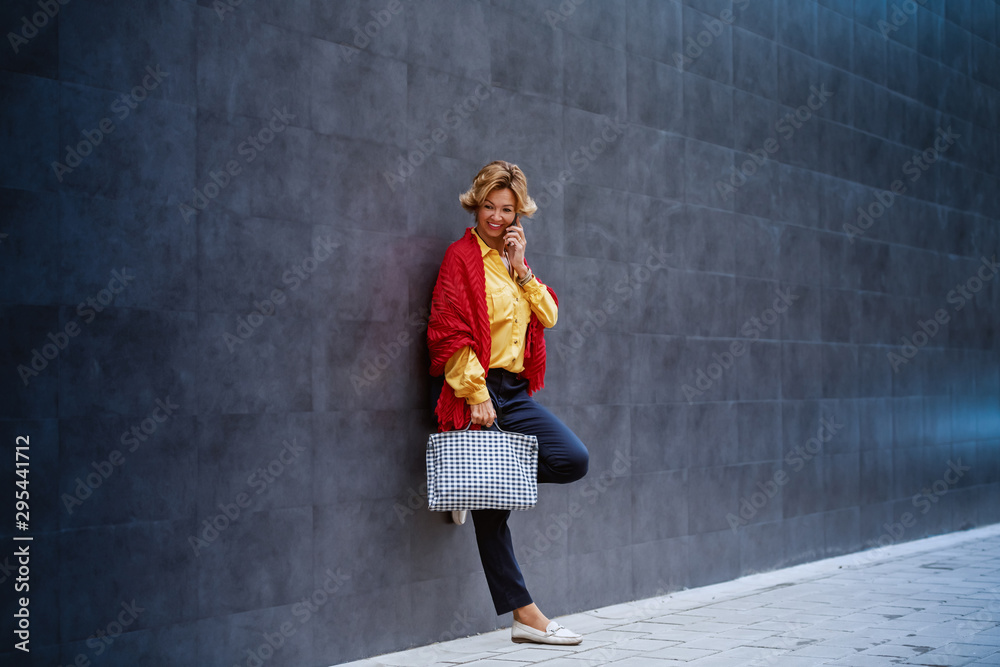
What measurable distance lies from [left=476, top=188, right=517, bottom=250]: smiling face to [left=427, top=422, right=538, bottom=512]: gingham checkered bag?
0.88m

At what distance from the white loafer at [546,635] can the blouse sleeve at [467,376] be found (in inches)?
40.1

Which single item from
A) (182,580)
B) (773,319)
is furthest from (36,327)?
(773,319)

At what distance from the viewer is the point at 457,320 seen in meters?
4.35

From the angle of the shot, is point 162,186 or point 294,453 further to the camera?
point 294,453

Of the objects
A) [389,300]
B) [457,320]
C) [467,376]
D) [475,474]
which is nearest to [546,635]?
[475,474]

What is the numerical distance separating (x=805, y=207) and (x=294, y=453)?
4.44 meters

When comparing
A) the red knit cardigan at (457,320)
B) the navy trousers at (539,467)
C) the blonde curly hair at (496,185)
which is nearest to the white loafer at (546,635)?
the navy trousers at (539,467)

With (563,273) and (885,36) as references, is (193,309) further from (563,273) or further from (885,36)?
(885,36)

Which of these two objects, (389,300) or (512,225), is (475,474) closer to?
(389,300)

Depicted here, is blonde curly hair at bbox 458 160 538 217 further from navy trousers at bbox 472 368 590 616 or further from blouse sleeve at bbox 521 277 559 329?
navy trousers at bbox 472 368 590 616

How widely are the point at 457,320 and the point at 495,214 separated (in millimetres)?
516

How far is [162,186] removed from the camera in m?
3.62

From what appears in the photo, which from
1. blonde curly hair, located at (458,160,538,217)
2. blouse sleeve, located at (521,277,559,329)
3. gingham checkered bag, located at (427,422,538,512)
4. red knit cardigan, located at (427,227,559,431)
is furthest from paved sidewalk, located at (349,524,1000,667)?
blonde curly hair, located at (458,160,538,217)

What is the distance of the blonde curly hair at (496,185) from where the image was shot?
14.8ft
